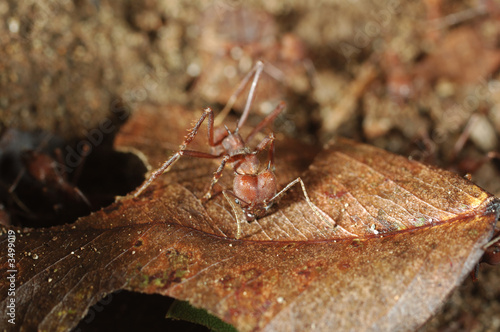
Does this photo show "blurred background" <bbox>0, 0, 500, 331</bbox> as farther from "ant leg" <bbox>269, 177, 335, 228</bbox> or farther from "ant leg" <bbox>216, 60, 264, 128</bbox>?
"ant leg" <bbox>269, 177, 335, 228</bbox>

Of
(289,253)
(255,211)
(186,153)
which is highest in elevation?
Answer: (186,153)

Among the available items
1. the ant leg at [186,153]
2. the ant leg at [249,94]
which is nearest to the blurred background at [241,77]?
the ant leg at [249,94]

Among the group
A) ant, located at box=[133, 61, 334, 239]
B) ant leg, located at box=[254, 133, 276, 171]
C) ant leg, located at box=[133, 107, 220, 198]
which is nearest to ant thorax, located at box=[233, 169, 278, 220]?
ant, located at box=[133, 61, 334, 239]

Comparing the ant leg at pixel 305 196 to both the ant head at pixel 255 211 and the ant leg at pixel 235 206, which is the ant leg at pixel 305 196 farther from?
the ant leg at pixel 235 206

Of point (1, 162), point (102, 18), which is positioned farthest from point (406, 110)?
point (1, 162)

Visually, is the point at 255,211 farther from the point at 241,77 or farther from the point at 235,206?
the point at 241,77

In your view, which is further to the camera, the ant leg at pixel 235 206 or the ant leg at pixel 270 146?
the ant leg at pixel 270 146

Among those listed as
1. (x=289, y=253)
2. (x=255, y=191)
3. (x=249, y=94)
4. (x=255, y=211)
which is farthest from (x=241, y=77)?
(x=289, y=253)

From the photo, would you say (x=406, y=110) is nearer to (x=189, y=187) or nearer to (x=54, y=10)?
(x=189, y=187)
